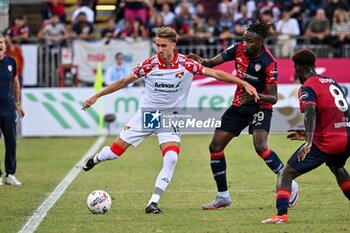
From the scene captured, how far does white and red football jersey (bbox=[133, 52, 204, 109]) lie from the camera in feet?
37.7

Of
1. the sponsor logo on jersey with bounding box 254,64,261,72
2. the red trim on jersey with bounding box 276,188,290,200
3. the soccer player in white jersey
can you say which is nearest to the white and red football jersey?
the soccer player in white jersey

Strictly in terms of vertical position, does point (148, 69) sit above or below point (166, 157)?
above

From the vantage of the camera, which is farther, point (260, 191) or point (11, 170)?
point (11, 170)

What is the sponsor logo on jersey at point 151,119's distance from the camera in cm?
1159

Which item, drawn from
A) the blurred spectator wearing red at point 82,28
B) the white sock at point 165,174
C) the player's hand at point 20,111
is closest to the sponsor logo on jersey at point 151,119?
the white sock at point 165,174

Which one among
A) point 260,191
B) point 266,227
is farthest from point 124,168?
point 266,227

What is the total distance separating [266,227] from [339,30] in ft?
57.4

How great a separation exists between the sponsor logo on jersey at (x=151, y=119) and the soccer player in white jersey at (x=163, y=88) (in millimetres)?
71

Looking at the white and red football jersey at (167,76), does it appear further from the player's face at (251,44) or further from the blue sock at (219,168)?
the blue sock at (219,168)

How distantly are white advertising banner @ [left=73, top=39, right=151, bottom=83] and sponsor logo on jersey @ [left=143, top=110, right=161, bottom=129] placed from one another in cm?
1460

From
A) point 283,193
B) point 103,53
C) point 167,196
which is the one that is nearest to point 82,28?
point 103,53

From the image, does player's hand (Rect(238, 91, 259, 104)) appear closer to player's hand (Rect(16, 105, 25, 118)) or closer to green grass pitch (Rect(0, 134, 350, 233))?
green grass pitch (Rect(0, 134, 350, 233))

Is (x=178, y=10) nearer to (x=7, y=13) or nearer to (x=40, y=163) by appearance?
(x=7, y=13)

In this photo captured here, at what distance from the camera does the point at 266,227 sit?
9.95m
